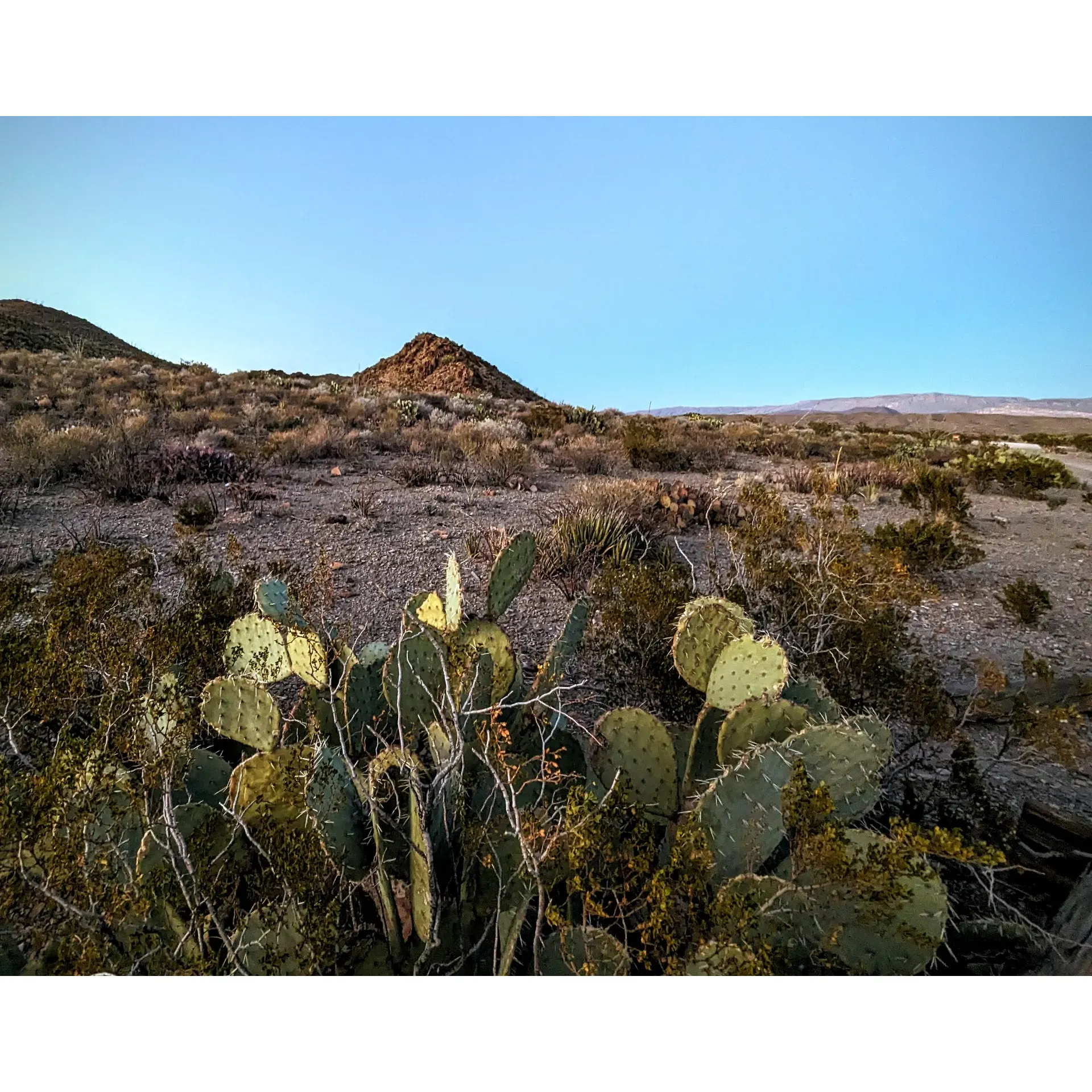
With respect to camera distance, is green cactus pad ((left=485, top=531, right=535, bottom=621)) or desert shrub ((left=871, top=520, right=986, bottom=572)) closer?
green cactus pad ((left=485, top=531, right=535, bottom=621))

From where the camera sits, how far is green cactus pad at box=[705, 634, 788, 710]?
1963 mm

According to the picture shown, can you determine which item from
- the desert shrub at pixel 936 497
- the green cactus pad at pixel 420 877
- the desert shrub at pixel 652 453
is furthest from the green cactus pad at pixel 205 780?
the desert shrub at pixel 652 453

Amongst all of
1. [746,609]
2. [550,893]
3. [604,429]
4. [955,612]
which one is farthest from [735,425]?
[550,893]

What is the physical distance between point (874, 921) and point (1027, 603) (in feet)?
13.6

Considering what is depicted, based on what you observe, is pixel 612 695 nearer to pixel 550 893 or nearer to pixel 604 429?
Answer: pixel 550 893

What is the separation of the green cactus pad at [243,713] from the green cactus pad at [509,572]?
94 centimetres

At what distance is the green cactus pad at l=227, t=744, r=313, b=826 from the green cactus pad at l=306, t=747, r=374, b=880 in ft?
0.23

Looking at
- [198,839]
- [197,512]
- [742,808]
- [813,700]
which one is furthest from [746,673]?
[197,512]

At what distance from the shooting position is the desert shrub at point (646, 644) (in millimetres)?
3148

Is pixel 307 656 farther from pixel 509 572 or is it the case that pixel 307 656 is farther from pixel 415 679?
pixel 509 572

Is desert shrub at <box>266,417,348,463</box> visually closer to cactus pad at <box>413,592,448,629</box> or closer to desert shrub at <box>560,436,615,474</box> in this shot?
desert shrub at <box>560,436,615,474</box>

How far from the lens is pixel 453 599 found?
2387mm

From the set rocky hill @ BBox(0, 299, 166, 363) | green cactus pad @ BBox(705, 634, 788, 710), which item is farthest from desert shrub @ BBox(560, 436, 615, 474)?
rocky hill @ BBox(0, 299, 166, 363)
